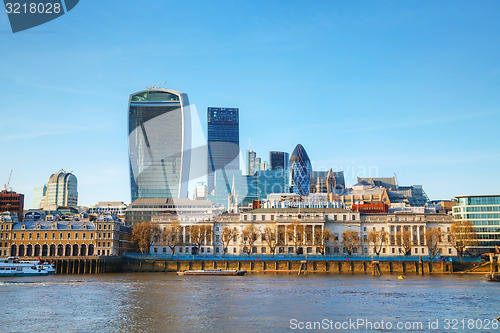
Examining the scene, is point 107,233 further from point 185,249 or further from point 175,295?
Answer: point 175,295

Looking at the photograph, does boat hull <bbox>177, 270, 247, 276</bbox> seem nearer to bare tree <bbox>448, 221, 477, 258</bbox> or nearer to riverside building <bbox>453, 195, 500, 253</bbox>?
bare tree <bbox>448, 221, 477, 258</bbox>

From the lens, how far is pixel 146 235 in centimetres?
16412

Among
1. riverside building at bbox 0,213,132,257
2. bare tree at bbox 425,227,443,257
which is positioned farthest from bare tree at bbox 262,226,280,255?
riverside building at bbox 0,213,132,257

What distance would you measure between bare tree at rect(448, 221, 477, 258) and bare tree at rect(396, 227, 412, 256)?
11981 millimetres

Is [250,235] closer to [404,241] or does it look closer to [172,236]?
[172,236]

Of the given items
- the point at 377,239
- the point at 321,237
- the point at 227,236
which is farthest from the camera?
the point at 227,236

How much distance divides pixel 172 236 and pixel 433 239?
78.2 meters

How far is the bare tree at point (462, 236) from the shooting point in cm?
15238

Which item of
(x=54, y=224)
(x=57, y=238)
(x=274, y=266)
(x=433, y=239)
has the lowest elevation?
(x=274, y=266)

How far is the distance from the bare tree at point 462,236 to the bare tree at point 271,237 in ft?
167

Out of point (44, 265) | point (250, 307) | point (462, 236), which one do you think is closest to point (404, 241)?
point (462, 236)

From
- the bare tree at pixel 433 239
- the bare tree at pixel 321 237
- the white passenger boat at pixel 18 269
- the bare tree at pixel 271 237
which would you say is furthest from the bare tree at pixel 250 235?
the white passenger boat at pixel 18 269

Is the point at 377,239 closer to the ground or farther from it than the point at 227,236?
closer to the ground

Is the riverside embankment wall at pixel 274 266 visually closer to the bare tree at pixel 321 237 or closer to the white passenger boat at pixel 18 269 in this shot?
the white passenger boat at pixel 18 269
